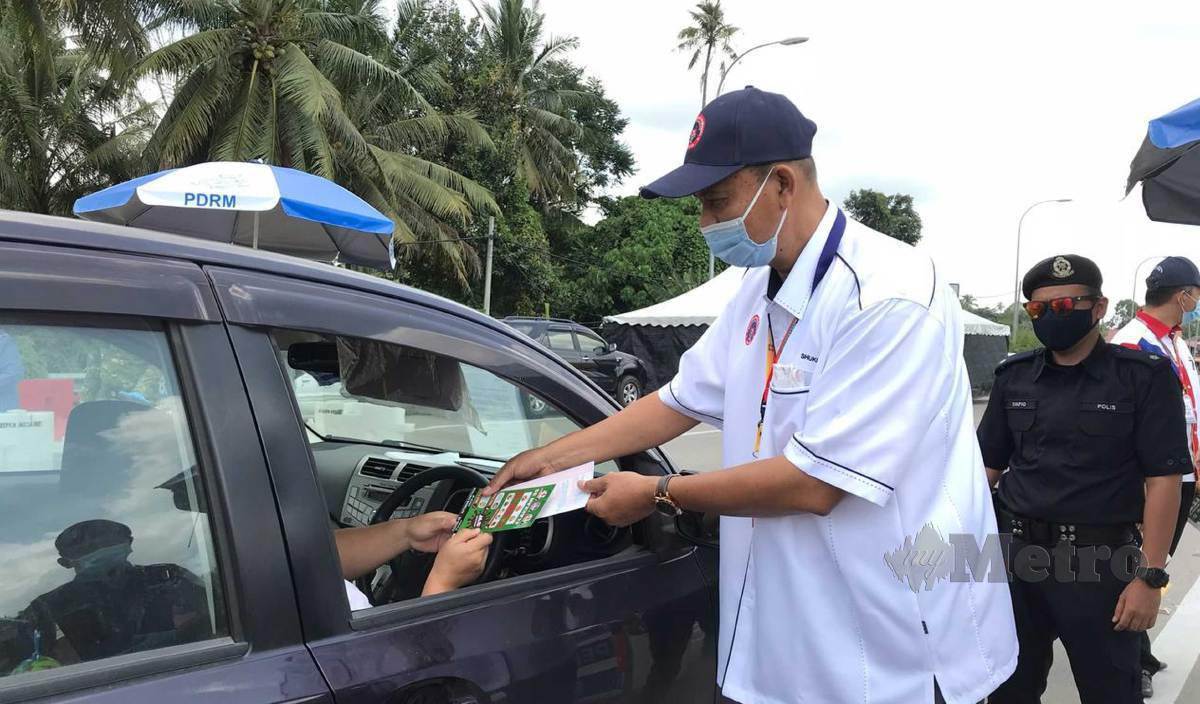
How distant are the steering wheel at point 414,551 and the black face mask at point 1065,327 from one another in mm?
1757

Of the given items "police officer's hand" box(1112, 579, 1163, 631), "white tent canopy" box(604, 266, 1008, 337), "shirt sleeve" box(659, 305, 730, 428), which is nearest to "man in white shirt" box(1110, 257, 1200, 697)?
"police officer's hand" box(1112, 579, 1163, 631)

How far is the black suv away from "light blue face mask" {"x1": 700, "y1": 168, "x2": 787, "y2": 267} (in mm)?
12857

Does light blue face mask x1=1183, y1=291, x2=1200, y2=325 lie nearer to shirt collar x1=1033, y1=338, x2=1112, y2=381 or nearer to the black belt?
shirt collar x1=1033, y1=338, x2=1112, y2=381

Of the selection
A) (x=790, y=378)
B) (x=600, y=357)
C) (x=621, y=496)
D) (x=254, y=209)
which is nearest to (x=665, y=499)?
(x=621, y=496)

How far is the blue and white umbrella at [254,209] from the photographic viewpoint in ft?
17.6

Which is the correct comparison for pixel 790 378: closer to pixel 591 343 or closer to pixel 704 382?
pixel 704 382

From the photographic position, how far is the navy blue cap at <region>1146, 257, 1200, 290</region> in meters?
3.68

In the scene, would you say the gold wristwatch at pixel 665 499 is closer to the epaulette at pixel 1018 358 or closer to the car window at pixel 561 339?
the epaulette at pixel 1018 358

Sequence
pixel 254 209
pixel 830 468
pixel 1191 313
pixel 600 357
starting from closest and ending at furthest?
pixel 830 468, pixel 1191 313, pixel 254 209, pixel 600 357

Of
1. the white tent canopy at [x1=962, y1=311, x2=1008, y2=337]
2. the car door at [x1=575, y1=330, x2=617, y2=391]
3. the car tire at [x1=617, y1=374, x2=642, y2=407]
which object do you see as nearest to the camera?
the car door at [x1=575, y1=330, x2=617, y2=391]

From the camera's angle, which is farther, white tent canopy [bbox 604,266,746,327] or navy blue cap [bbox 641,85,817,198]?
white tent canopy [bbox 604,266,746,327]

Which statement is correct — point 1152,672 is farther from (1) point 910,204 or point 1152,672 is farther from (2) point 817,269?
(1) point 910,204

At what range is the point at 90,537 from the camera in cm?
119

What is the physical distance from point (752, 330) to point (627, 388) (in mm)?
14715
